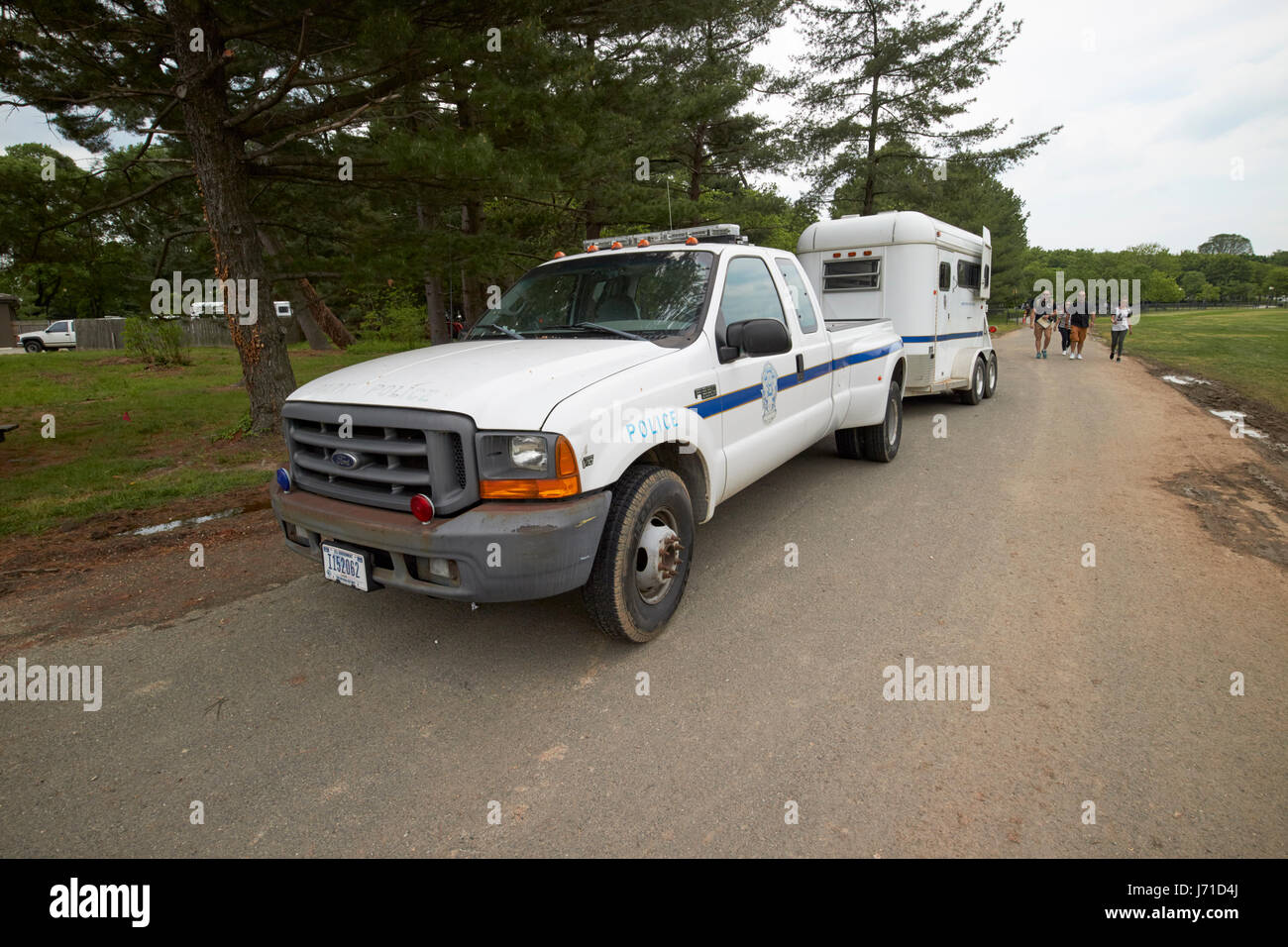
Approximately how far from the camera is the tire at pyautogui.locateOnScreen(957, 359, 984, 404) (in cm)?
1129

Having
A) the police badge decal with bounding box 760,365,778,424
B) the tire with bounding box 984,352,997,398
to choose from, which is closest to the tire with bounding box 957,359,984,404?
the tire with bounding box 984,352,997,398

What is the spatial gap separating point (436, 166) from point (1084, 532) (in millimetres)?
6737

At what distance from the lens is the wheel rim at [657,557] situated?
11.9 ft

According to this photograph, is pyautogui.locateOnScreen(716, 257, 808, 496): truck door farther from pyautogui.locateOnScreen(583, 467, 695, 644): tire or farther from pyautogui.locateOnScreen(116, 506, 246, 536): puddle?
pyautogui.locateOnScreen(116, 506, 246, 536): puddle

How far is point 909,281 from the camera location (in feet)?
31.6

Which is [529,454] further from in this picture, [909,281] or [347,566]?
[909,281]

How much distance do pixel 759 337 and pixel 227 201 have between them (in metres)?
7.40

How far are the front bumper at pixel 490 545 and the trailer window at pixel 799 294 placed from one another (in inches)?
117

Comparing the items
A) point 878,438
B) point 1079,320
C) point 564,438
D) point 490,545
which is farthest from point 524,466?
point 1079,320

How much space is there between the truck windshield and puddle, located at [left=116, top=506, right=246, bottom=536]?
10.2 ft

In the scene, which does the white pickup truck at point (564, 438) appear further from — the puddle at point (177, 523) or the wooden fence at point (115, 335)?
the wooden fence at point (115, 335)

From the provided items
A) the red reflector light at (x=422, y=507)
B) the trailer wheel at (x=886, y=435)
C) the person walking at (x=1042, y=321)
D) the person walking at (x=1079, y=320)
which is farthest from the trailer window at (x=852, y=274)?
the person walking at (x=1042, y=321)
